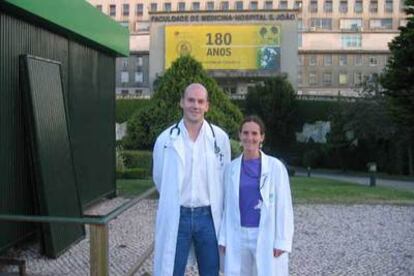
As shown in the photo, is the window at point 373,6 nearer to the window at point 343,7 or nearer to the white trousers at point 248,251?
the window at point 343,7

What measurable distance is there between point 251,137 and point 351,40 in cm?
10169

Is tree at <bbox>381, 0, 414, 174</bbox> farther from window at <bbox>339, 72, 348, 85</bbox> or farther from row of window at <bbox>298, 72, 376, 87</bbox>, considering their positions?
window at <bbox>339, 72, 348, 85</bbox>

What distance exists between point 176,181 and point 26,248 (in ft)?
16.7

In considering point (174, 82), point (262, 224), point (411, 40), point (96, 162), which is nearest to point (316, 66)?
point (411, 40)

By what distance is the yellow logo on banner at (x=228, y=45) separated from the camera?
77.0m

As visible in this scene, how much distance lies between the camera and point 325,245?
966 centimetres

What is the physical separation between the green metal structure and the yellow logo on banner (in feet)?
206

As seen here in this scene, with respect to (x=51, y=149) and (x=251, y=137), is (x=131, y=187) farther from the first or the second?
(x=251, y=137)

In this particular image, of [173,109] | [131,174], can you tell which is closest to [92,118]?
[131,174]

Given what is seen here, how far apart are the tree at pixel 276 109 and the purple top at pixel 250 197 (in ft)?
161

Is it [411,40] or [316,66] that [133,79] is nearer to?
[316,66]

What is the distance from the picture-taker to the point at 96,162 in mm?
13031

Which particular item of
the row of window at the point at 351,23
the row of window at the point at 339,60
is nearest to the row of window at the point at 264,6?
the row of window at the point at 351,23

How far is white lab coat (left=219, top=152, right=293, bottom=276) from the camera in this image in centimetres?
457
